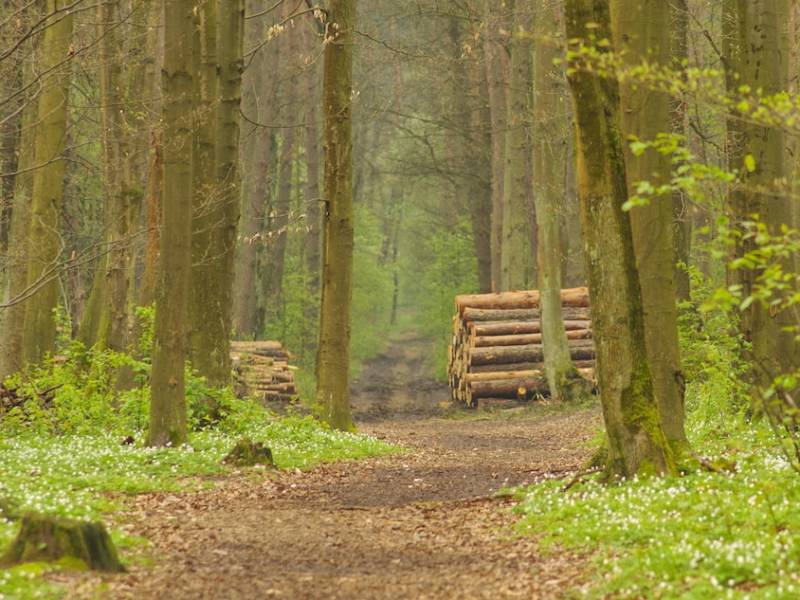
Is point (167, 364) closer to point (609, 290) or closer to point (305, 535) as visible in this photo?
point (305, 535)

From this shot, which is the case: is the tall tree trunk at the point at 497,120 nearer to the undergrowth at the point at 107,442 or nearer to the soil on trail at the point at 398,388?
the soil on trail at the point at 398,388

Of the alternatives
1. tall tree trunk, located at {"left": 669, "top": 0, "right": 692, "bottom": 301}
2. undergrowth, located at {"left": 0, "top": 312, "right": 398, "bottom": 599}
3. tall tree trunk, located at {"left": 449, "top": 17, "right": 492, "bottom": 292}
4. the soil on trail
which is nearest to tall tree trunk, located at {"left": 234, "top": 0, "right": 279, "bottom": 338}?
the soil on trail

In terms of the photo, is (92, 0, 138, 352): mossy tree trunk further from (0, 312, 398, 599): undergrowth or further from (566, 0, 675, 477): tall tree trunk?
(566, 0, 675, 477): tall tree trunk

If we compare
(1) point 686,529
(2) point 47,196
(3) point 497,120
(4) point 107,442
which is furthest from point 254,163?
(1) point 686,529

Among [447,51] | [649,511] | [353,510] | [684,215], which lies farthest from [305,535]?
[447,51]

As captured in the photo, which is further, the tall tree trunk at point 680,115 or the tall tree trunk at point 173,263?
the tall tree trunk at point 680,115

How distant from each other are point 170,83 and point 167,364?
376 cm

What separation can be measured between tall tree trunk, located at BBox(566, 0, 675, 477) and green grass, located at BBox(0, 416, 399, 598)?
4.72 m

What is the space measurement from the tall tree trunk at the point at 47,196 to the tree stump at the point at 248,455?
268 inches

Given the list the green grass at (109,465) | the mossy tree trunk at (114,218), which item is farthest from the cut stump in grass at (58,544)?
the mossy tree trunk at (114,218)

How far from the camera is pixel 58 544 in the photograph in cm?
718

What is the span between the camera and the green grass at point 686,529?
6.23m

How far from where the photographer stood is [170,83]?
44.9ft

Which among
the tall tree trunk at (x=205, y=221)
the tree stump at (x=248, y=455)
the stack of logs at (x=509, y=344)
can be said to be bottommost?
the tree stump at (x=248, y=455)
